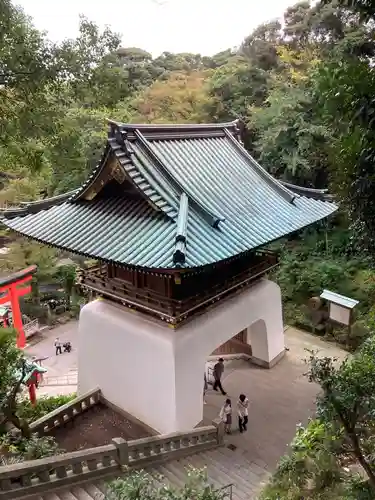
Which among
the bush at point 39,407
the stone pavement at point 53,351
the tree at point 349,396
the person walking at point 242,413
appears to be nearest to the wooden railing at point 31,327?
the stone pavement at point 53,351

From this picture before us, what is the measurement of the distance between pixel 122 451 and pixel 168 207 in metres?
5.49

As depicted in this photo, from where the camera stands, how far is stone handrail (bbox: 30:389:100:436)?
11.8m

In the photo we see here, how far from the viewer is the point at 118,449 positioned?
30.2ft

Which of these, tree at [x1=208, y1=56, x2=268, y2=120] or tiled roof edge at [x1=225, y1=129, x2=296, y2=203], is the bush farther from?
tree at [x1=208, y1=56, x2=268, y2=120]

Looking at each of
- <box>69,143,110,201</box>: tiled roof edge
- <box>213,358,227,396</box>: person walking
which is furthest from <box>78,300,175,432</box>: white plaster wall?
<box>69,143,110,201</box>: tiled roof edge

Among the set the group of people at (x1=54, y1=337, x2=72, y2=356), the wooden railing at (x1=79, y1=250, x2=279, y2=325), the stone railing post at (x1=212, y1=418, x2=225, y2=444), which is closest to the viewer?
the wooden railing at (x1=79, y1=250, x2=279, y2=325)

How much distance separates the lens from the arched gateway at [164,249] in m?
10.5

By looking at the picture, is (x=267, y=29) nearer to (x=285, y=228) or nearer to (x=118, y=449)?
(x=285, y=228)

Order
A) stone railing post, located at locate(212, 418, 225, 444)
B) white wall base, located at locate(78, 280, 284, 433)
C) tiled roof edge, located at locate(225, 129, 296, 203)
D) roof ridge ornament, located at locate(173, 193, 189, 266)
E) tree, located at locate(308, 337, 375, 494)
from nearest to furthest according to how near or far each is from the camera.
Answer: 1. tree, located at locate(308, 337, 375, 494)
2. roof ridge ornament, located at locate(173, 193, 189, 266)
3. white wall base, located at locate(78, 280, 284, 433)
4. stone railing post, located at locate(212, 418, 225, 444)
5. tiled roof edge, located at locate(225, 129, 296, 203)

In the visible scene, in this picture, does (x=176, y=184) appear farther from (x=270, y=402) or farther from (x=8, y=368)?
(x=270, y=402)

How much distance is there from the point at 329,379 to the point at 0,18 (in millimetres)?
9591

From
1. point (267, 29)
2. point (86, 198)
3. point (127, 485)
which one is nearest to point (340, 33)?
point (267, 29)

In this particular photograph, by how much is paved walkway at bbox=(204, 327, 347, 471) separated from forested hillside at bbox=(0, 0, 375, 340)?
354 centimetres

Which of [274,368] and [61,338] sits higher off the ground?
[274,368]
